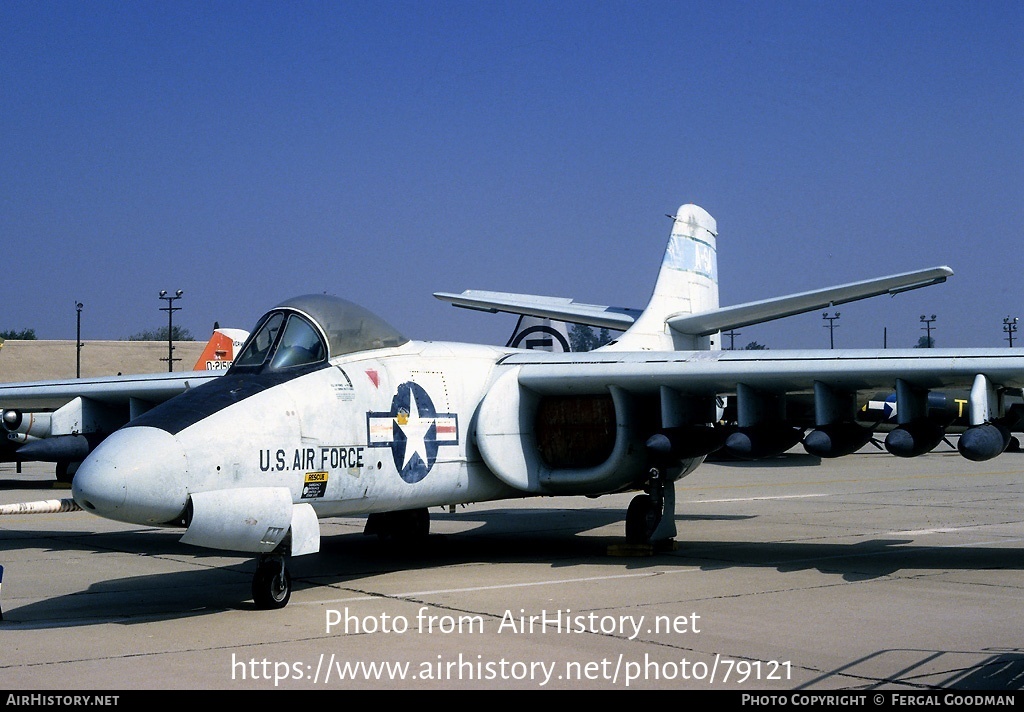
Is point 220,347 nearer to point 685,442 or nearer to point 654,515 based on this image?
point 654,515

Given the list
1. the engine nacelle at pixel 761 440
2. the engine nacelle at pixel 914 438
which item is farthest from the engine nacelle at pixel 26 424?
the engine nacelle at pixel 914 438

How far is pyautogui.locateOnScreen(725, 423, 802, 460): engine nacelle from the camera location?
38.8 feet

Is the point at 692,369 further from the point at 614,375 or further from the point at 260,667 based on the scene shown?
the point at 260,667

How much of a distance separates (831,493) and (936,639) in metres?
15.2

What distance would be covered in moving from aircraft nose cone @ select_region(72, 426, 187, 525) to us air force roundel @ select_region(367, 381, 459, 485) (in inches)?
87.7

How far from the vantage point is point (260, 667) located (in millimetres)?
7070

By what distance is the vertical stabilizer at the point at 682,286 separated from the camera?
643 inches

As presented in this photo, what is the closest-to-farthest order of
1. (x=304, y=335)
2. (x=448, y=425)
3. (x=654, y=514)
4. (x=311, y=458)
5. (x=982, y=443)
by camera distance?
(x=311, y=458)
(x=304, y=335)
(x=982, y=443)
(x=448, y=425)
(x=654, y=514)

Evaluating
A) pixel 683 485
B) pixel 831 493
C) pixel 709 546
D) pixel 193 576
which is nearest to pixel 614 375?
pixel 709 546

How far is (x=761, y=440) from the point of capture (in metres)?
12.0

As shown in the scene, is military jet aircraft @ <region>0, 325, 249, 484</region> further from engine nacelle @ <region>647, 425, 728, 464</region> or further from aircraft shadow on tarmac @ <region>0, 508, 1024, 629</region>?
engine nacelle @ <region>647, 425, 728, 464</region>

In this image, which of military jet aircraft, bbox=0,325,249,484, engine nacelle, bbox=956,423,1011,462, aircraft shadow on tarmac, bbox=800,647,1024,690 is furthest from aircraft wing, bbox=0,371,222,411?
aircraft shadow on tarmac, bbox=800,647,1024,690

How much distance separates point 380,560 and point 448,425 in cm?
222

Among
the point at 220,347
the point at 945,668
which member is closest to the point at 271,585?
the point at 945,668
